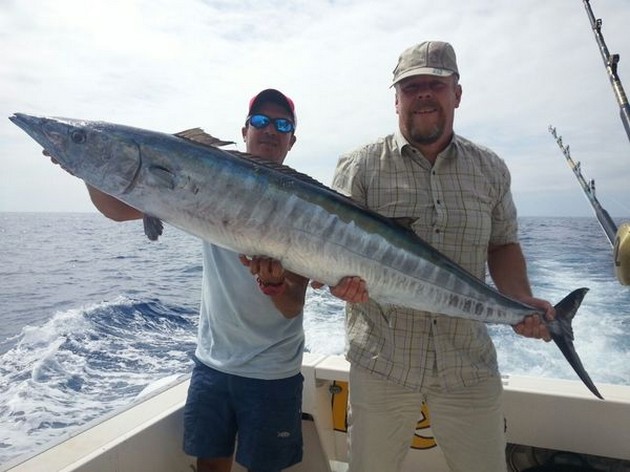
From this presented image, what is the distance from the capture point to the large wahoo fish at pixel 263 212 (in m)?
1.91

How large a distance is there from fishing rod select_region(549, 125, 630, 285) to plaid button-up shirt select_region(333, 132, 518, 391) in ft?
1.88

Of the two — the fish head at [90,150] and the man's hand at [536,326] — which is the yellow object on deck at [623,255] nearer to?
the man's hand at [536,326]

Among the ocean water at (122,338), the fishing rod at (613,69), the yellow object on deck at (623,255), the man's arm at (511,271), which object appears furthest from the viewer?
the ocean water at (122,338)

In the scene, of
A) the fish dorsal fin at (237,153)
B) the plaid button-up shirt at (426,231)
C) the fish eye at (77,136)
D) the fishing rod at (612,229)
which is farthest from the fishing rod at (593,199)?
the fish eye at (77,136)

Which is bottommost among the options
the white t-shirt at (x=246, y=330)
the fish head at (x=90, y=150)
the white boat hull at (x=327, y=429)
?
the white boat hull at (x=327, y=429)

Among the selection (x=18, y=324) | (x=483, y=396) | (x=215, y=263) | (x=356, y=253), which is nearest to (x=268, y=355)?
(x=215, y=263)

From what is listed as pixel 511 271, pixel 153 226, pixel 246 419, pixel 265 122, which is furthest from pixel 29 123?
pixel 511 271

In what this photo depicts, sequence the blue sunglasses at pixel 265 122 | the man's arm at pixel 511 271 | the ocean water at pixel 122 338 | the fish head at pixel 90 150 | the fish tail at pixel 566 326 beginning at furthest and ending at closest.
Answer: the ocean water at pixel 122 338, the blue sunglasses at pixel 265 122, the man's arm at pixel 511 271, the fish tail at pixel 566 326, the fish head at pixel 90 150

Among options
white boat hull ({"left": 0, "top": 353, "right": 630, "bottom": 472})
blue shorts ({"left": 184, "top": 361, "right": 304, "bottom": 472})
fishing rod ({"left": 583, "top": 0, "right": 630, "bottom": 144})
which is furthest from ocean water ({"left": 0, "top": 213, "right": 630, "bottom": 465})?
fishing rod ({"left": 583, "top": 0, "right": 630, "bottom": 144})

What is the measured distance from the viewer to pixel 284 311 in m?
2.29

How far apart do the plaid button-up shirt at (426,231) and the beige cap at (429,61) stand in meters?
0.29

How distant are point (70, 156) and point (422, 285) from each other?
1.49 m

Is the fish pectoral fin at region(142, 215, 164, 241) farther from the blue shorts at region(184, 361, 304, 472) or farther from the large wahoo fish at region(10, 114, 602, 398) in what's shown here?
the blue shorts at region(184, 361, 304, 472)

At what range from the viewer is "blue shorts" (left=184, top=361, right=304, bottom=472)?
234cm
